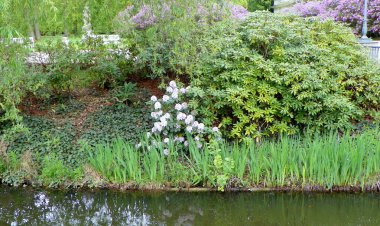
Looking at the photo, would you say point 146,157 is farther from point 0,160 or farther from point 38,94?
point 38,94

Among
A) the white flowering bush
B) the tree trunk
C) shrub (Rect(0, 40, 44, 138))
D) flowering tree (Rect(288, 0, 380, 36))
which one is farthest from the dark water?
flowering tree (Rect(288, 0, 380, 36))

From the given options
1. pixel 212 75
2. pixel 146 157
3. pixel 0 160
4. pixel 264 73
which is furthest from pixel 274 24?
pixel 0 160

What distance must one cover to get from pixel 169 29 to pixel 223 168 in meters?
2.12

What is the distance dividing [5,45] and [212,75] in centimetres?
270

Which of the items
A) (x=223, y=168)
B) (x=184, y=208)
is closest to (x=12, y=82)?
(x=184, y=208)

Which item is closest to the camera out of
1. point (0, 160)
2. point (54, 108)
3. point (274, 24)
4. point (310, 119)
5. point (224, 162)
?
point (224, 162)

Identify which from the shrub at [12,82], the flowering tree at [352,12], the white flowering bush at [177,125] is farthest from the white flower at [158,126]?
the flowering tree at [352,12]

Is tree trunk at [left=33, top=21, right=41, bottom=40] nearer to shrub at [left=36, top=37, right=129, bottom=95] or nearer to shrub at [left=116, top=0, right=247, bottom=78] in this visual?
shrub at [left=36, top=37, right=129, bottom=95]

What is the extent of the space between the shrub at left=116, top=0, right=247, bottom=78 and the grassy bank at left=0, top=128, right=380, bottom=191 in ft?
4.67

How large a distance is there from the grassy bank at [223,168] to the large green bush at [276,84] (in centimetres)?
49

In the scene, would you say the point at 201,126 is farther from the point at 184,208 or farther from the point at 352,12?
the point at 352,12

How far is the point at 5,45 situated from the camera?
4719 mm

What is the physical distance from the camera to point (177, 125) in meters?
4.96

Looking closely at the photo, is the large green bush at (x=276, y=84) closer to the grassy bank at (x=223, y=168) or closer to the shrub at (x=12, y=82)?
the grassy bank at (x=223, y=168)
